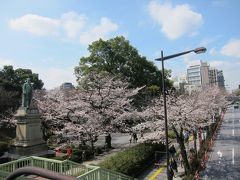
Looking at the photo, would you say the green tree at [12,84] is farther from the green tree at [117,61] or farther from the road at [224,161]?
the road at [224,161]

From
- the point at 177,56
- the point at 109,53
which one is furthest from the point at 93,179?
the point at 109,53

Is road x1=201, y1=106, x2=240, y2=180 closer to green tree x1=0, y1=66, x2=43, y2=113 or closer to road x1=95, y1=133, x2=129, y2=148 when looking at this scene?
road x1=95, y1=133, x2=129, y2=148

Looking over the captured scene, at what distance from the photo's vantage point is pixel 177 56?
36.9 feet

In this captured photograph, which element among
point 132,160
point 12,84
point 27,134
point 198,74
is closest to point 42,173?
point 132,160

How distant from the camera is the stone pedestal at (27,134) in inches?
707

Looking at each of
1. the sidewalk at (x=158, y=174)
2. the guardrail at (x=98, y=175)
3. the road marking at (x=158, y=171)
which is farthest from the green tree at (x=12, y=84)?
the guardrail at (x=98, y=175)

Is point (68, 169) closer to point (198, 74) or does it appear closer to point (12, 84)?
point (12, 84)

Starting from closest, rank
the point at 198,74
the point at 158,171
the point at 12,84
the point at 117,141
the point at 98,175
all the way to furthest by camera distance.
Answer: the point at 98,175
the point at 158,171
the point at 117,141
the point at 12,84
the point at 198,74

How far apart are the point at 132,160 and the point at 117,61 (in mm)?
19835

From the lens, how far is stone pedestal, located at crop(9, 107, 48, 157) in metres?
18.0

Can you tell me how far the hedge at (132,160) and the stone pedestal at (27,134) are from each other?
5.50 meters

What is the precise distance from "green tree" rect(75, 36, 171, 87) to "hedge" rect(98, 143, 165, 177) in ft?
46.5

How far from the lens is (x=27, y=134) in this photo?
18.0 m

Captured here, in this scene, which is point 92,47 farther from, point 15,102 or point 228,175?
point 228,175
